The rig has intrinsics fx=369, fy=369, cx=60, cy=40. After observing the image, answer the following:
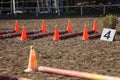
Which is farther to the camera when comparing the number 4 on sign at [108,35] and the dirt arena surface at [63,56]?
the number 4 on sign at [108,35]

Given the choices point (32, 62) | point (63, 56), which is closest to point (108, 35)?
point (63, 56)

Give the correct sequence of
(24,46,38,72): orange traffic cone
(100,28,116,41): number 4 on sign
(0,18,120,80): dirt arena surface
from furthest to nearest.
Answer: (100,28,116,41): number 4 on sign
(0,18,120,80): dirt arena surface
(24,46,38,72): orange traffic cone

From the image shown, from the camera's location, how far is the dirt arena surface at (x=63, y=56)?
8.39 metres

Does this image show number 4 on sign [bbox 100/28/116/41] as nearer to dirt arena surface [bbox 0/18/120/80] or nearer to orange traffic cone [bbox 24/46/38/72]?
dirt arena surface [bbox 0/18/120/80]

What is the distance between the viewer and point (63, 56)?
10.4m

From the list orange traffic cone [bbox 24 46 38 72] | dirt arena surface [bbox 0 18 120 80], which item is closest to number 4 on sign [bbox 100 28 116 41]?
dirt arena surface [bbox 0 18 120 80]

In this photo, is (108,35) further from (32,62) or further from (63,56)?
(32,62)

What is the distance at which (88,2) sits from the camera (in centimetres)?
3312

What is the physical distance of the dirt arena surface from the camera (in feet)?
27.5

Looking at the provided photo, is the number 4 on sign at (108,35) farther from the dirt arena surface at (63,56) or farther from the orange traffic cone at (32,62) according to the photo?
the orange traffic cone at (32,62)

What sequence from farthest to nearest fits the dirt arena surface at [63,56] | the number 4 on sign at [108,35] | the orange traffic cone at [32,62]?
1. the number 4 on sign at [108,35]
2. the dirt arena surface at [63,56]
3. the orange traffic cone at [32,62]

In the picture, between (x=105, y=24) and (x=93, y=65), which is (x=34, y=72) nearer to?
(x=93, y=65)

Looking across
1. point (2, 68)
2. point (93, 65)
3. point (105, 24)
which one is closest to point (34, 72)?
point (2, 68)

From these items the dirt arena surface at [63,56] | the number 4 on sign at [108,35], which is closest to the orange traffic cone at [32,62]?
the dirt arena surface at [63,56]
